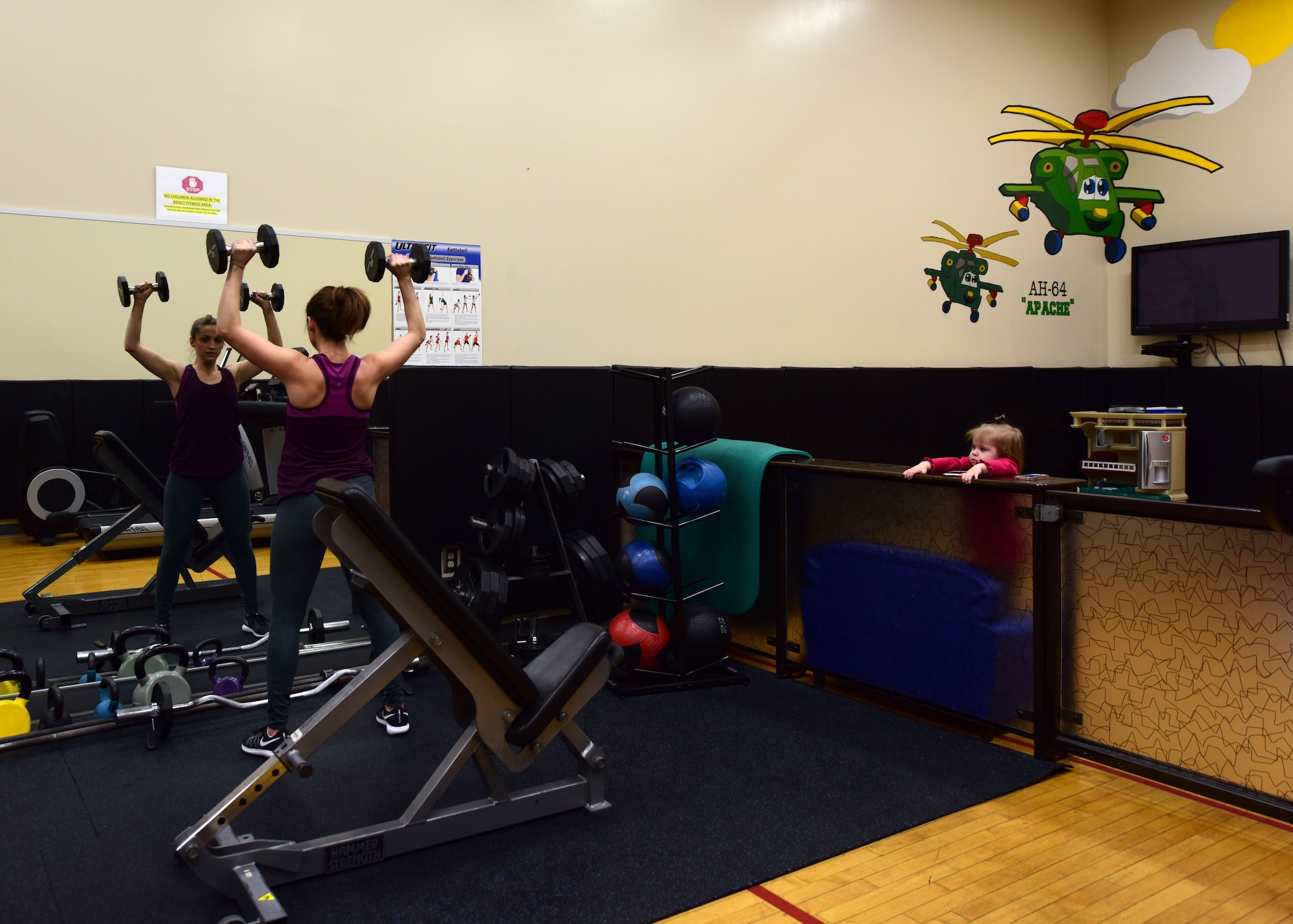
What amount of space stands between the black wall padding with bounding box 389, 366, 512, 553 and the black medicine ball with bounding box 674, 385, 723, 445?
1.10m

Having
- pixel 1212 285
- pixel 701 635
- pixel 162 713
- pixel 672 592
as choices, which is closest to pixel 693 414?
pixel 672 592

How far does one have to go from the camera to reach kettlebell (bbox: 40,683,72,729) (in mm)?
3033

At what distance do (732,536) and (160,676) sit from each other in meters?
2.18

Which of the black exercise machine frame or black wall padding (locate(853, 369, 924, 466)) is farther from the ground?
black wall padding (locate(853, 369, 924, 466))

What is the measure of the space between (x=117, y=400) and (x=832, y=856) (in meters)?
4.71

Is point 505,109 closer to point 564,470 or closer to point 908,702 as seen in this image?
point 564,470

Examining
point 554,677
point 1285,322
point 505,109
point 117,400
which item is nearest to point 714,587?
point 554,677

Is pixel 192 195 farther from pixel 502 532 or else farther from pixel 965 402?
pixel 965 402

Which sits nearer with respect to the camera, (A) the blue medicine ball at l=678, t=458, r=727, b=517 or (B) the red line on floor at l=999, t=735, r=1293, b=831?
(B) the red line on floor at l=999, t=735, r=1293, b=831

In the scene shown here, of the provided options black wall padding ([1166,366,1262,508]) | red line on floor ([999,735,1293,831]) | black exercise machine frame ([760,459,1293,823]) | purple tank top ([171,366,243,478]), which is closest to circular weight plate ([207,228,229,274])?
purple tank top ([171,366,243,478])

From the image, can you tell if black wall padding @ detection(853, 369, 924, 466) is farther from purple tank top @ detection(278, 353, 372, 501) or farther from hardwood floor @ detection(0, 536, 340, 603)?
purple tank top @ detection(278, 353, 372, 501)

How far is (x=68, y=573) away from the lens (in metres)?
5.31

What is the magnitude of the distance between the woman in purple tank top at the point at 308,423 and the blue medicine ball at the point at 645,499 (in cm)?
118

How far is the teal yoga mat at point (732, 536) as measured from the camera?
12.3 feet
